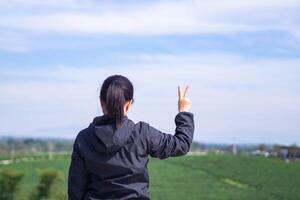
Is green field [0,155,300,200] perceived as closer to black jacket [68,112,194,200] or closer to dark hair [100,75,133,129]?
black jacket [68,112,194,200]

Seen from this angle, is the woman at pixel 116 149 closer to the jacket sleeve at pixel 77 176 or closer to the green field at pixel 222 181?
the jacket sleeve at pixel 77 176

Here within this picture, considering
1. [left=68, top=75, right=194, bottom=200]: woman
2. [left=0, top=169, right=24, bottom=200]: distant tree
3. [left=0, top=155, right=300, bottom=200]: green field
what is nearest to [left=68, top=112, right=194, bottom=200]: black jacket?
[left=68, top=75, right=194, bottom=200]: woman

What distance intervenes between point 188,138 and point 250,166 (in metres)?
29.2

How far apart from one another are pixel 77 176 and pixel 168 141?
19.3 inches

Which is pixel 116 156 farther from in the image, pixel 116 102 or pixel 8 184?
pixel 8 184

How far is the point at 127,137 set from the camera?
360cm

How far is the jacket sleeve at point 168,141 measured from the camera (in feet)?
12.0

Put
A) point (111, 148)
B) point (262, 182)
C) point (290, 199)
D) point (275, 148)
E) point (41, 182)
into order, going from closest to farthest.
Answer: point (111, 148) < point (41, 182) < point (290, 199) < point (262, 182) < point (275, 148)

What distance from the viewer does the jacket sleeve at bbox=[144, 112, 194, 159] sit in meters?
3.65

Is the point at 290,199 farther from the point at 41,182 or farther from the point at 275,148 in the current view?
the point at 275,148

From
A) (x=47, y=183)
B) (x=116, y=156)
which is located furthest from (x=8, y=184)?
(x=116, y=156)

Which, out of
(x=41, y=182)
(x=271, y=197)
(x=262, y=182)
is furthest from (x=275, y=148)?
(x=41, y=182)

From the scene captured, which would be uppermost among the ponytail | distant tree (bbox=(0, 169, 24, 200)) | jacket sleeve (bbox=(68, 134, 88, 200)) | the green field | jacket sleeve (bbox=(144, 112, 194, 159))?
the ponytail

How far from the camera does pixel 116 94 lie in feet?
11.9
